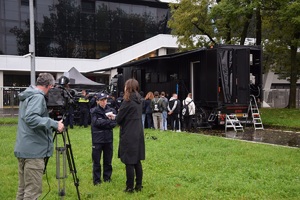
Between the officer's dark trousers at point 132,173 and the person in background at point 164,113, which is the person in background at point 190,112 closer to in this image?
the person in background at point 164,113

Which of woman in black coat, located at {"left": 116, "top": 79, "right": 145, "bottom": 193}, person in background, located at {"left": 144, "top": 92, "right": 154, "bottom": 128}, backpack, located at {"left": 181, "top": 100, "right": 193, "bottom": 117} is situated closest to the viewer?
woman in black coat, located at {"left": 116, "top": 79, "right": 145, "bottom": 193}

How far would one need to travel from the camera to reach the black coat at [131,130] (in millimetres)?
6023

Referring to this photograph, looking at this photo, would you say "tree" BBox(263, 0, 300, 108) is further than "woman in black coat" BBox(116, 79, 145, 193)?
Yes

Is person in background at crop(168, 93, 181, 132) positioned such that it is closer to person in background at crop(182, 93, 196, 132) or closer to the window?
person in background at crop(182, 93, 196, 132)

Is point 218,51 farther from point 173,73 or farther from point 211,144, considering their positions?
point 211,144

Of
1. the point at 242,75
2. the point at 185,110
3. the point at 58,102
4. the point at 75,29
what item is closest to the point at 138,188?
the point at 58,102

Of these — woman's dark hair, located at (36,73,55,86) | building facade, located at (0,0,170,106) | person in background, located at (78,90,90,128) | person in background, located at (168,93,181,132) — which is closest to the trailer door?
person in background, located at (168,93,181,132)

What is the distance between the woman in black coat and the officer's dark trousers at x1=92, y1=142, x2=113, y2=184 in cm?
57

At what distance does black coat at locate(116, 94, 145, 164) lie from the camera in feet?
19.8

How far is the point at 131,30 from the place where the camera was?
42406 millimetres

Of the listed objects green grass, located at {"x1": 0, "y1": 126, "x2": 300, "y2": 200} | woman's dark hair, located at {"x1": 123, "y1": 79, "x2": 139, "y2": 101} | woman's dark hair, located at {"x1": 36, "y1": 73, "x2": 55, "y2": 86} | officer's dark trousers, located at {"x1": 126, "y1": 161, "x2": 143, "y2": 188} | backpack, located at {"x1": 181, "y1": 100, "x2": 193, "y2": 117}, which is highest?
woman's dark hair, located at {"x1": 36, "y1": 73, "x2": 55, "y2": 86}

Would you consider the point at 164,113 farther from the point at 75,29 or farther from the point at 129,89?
the point at 75,29

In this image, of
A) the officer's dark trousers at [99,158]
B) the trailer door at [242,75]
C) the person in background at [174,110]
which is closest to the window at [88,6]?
the person in background at [174,110]

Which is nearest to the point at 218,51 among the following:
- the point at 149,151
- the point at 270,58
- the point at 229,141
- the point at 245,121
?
the point at 245,121
